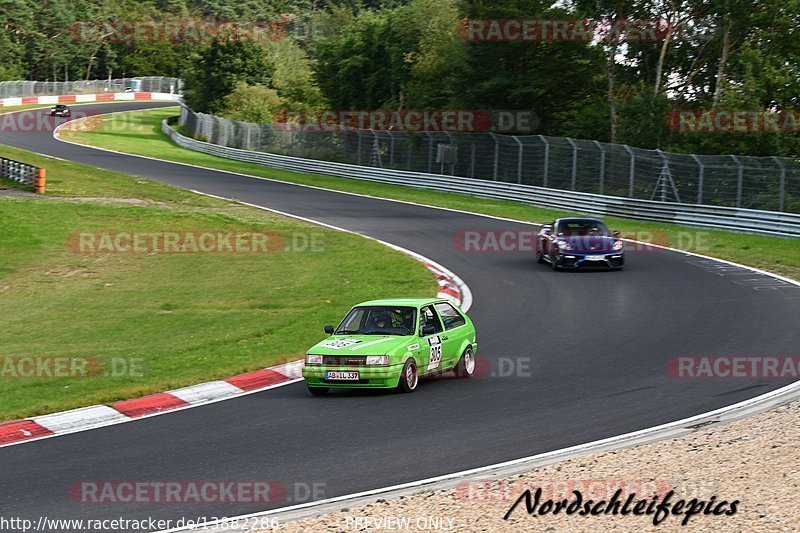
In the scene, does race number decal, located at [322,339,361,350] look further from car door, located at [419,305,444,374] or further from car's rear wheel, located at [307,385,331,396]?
car door, located at [419,305,444,374]

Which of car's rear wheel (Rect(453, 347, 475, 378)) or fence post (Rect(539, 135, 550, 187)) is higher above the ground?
fence post (Rect(539, 135, 550, 187))

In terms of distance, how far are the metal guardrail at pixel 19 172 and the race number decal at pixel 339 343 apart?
96.5 feet

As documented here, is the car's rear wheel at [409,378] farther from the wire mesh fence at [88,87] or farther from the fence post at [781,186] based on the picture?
the wire mesh fence at [88,87]

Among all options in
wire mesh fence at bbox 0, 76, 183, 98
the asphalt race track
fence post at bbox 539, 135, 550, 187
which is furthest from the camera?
wire mesh fence at bbox 0, 76, 183, 98

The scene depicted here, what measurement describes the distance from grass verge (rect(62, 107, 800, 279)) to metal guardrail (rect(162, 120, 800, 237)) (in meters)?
0.35

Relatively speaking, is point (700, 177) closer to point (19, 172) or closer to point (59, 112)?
point (19, 172)

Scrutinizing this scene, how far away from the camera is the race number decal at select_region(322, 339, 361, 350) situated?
13719mm

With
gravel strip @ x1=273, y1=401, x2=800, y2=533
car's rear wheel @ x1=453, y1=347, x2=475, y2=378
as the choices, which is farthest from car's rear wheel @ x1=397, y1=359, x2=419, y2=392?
gravel strip @ x1=273, y1=401, x2=800, y2=533

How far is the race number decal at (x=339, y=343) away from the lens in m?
13.7

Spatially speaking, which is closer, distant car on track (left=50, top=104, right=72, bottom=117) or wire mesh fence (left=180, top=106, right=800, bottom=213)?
wire mesh fence (left=180, top=106, right=800, bottom=213)

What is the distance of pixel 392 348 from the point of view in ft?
44.1

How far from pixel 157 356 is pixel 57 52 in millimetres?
118910

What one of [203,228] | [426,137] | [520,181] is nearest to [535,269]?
[203,228]

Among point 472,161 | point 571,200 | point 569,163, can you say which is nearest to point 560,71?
point 472,161
